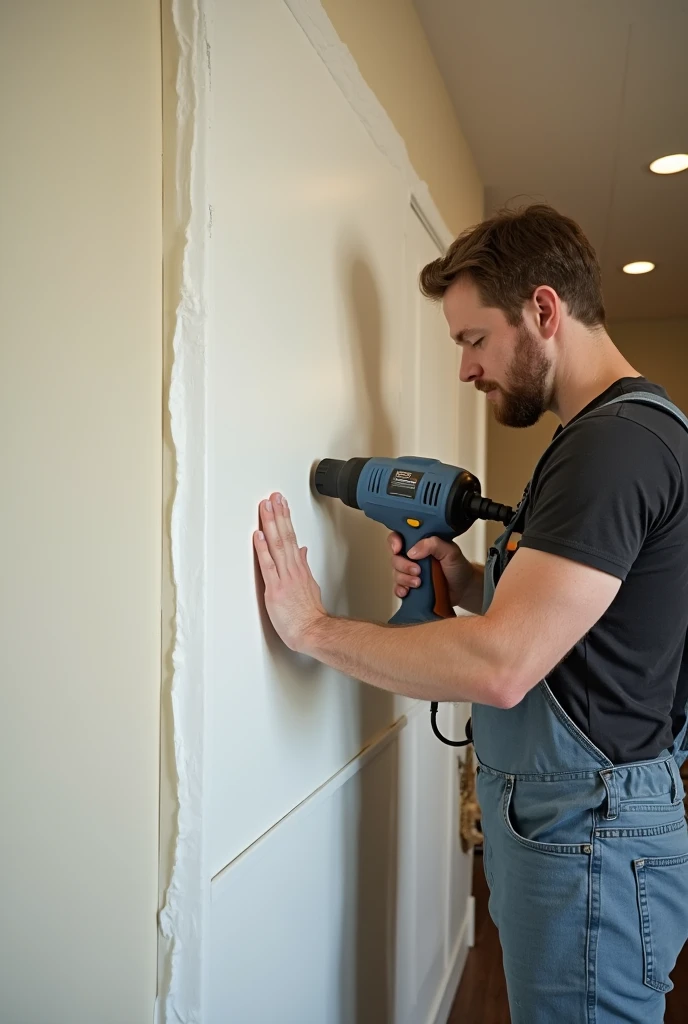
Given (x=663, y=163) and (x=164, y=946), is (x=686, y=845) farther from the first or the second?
(x=663, y=163)

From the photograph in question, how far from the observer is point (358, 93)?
1350 millimetres

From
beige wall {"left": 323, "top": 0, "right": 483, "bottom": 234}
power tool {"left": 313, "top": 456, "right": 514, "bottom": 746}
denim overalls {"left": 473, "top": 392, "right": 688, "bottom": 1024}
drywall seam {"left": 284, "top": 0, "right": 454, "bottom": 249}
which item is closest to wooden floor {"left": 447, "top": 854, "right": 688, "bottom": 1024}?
denim overalls {"left": 473, "top": 392, "right": 688, "bottom": 1024}

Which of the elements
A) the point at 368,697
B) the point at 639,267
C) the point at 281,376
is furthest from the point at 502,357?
the point at 639,267

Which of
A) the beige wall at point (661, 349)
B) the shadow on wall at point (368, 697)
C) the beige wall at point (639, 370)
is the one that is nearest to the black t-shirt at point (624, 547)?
the shadow on wall at point (368, 697)

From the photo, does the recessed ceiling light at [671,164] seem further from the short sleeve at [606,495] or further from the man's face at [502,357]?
the short sleeve at [606,495]

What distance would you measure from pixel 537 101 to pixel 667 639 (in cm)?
191

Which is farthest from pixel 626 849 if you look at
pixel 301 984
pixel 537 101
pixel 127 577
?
pixel 537 101

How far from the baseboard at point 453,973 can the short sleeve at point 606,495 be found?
5.27ft

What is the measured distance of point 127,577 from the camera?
2.66 ft

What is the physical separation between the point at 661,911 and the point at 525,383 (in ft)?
2.62

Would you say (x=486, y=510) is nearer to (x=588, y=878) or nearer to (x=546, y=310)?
(x=546, y=310)

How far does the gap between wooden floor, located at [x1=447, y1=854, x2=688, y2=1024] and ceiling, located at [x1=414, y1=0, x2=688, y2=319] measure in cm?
265

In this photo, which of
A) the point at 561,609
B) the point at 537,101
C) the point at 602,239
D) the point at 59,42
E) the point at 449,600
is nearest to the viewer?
the point at 59,42

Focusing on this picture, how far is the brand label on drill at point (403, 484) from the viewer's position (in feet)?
3.91
